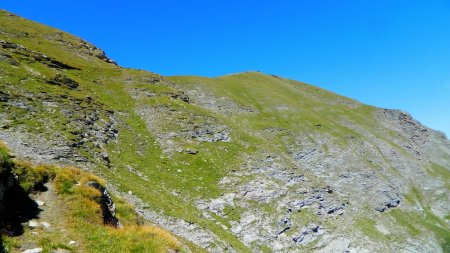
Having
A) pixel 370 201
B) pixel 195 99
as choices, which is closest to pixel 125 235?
pixel 370 201

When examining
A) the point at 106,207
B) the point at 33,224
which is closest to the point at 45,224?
the point at 33,224

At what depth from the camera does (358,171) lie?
248 feet

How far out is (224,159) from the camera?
57125 mm

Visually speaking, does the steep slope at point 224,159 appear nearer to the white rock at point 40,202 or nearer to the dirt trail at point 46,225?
the dirt trail at point 46,225

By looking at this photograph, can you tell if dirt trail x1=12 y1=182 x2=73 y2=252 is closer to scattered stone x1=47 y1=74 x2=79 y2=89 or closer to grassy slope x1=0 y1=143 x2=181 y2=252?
grassy slope x1=0 y1=143 x2=181 y2=252

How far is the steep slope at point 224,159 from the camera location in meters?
40.4

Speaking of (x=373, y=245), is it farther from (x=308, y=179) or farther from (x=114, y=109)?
(x=114, y=109)

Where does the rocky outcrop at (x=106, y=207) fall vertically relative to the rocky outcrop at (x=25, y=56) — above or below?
below

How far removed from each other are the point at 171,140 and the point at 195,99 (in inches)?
1404

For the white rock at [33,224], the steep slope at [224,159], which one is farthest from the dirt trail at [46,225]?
the steep slope at [224,159]

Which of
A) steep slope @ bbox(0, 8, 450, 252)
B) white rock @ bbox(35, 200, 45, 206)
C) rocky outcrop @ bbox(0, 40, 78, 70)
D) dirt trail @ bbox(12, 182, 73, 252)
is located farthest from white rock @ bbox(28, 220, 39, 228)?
rocky outcrop @ bbox(0, 40, 78, 70)

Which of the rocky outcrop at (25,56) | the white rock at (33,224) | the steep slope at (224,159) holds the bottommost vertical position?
the white rock at (33,224)

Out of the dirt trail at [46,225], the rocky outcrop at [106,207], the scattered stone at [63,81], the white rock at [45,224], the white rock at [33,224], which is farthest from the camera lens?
the scattered stone at [63,81]

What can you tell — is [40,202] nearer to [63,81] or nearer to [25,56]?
[63,81]
